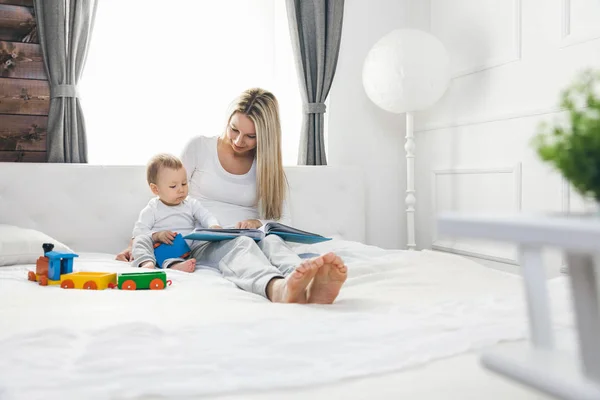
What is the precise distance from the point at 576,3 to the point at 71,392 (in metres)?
2.43

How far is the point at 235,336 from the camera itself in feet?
3.67

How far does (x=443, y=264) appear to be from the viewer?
2.05 m

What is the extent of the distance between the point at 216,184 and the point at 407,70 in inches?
44.3

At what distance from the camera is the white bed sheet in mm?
881

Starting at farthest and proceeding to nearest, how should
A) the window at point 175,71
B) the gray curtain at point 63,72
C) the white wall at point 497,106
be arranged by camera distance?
the window at point 175,71, the gray curtain at point 63,72, the white wall at point 497,106

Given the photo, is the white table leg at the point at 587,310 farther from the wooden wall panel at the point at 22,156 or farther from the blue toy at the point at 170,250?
the wooden wall panel at the point at 22,156

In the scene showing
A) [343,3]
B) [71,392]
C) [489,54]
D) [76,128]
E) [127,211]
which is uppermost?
[343,3]

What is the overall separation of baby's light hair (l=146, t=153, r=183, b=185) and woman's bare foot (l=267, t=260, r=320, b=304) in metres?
0.94

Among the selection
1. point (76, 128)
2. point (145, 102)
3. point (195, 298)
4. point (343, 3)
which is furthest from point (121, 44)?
point (195, 298)

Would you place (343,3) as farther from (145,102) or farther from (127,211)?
(127,211)

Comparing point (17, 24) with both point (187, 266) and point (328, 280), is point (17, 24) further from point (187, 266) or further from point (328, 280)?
point (328, 280)

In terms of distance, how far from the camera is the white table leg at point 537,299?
64 centimetres

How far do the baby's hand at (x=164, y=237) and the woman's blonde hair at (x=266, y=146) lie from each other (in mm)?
500

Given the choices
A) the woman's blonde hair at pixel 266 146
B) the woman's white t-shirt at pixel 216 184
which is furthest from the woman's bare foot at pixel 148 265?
the woman's blonde hair at pixel 266 146
